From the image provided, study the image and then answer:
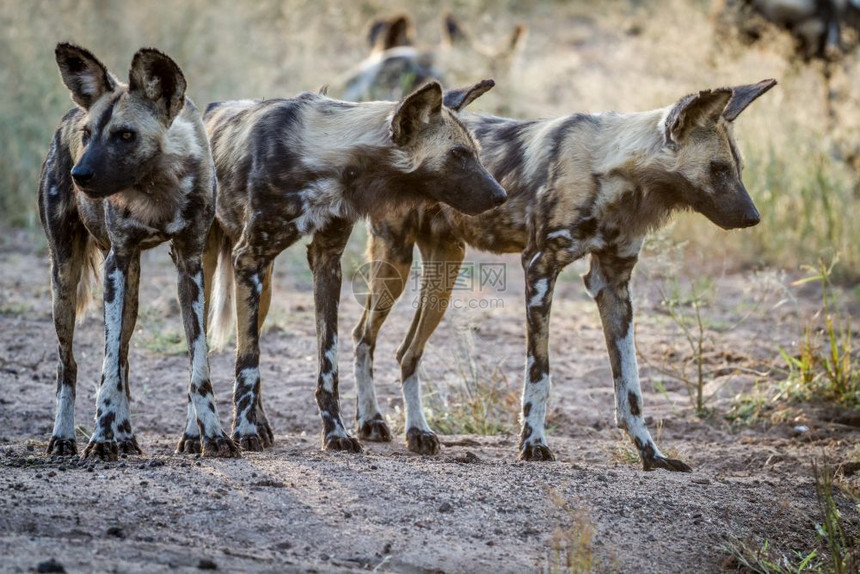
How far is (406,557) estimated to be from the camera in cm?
293

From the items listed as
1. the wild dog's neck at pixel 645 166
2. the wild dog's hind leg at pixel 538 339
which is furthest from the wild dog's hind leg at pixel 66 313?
the wild dog's neck at pixel 645 166

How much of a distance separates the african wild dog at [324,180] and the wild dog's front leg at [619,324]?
2.11 ft

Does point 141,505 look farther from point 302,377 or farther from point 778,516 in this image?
point 302,377

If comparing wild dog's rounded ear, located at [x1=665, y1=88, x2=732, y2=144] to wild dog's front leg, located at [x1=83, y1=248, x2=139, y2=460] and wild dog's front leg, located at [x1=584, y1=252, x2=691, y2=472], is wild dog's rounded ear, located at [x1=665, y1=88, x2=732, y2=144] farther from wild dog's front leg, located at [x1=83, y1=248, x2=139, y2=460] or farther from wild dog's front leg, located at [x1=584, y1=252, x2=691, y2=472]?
wild dog's front leg, located at [x1=83, y1=248, x2=139, y2=460]

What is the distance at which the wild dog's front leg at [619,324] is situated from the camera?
4508 mm

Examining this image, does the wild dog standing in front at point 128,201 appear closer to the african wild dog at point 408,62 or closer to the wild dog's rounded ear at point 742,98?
the wild dog's rounded ear at point 742,98

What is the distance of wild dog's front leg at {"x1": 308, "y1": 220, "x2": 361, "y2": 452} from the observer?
4.37 meters

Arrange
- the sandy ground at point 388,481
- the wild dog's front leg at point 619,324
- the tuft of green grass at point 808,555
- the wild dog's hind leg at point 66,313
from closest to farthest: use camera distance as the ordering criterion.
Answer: the sandy ground at point 388,481 → the tuft of green grass at point 808,555 → the wild dog's hind leg at point 66,313 → the wild dog's front leg at point 619,324

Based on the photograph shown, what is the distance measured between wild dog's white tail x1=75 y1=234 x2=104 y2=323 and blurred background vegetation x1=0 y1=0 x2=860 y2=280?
146 inches

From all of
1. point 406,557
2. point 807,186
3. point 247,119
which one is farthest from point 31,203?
point 406,557

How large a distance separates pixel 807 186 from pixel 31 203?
5.50 m

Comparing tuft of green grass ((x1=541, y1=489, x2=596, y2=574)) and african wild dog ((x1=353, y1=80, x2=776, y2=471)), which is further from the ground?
african wild dog ((x1=353, y1=80, x2=776, y2=471))

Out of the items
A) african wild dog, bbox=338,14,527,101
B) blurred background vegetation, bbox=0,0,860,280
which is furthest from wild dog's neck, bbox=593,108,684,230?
african wild dog, bbox=338,14,527,101

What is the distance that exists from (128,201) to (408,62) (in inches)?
246
